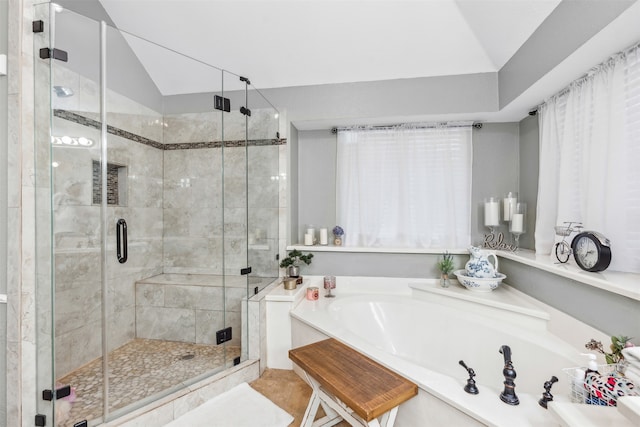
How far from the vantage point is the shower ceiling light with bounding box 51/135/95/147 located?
1523 millimetres

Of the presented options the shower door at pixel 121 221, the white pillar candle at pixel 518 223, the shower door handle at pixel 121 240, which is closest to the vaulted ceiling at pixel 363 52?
the shower door at pixel 121 221

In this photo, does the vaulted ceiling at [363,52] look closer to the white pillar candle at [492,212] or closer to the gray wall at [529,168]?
the gray wall at [529,168]

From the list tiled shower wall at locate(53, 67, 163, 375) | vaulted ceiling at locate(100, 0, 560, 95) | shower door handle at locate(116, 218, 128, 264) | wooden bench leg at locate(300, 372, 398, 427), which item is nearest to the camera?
wooden bench leg at locate(300, 372, 398, 427)

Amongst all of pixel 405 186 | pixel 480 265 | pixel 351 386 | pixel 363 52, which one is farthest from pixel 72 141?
pixel 480 265

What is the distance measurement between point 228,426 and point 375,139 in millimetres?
2419

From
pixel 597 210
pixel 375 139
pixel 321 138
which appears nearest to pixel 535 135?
pixel 597 210

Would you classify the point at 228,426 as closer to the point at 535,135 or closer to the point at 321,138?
the point at 321,138

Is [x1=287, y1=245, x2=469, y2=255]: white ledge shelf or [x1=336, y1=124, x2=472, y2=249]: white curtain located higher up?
[x1=336, y1=124, x2=472, y2=249]: white curtain

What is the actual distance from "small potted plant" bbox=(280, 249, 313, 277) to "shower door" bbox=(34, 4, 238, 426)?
0.54m

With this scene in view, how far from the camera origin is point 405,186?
2.65m

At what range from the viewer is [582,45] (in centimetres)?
140

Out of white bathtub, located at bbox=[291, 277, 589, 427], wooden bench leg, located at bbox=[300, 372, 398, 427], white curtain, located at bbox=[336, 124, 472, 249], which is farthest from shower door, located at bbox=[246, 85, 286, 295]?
wooden bench leg, located at bbox=[300, 372, 398, 427]

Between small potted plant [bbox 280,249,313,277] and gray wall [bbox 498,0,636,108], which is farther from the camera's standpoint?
small potted plant [bbox 280,249,313,277]

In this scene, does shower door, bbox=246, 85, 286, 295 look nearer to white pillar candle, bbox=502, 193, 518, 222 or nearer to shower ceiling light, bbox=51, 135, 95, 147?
shower ceiling light, bbox=51, 135, 95, 147
